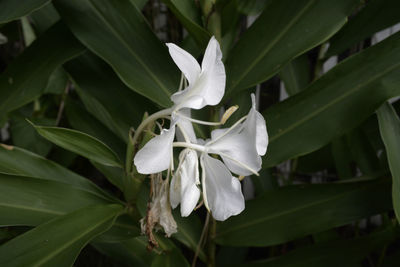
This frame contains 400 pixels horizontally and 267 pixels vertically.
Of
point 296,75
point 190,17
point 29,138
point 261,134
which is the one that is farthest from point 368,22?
point 29,138

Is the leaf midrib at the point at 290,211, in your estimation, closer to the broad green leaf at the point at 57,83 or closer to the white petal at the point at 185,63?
the white petal at the point at 185,63

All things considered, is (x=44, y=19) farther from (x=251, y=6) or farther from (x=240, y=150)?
(x=240, y=150)

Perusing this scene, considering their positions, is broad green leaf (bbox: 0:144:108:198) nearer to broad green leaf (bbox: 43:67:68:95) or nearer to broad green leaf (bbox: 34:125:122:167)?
broad green leaf (bbox: 34:125:122:167)

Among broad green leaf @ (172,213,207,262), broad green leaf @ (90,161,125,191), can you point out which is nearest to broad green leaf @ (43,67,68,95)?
broad green leaf @ (90,161,125,191)

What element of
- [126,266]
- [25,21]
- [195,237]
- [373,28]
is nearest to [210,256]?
[195,237]

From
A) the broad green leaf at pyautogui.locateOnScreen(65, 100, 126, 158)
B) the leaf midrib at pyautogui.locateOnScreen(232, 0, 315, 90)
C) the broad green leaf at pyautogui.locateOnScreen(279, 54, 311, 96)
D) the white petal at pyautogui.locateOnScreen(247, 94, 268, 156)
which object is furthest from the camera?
the broad green leaf at pyautogui.locateOnScreen(279, 54, 311, 96)

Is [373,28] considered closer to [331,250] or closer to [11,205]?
[331,250]

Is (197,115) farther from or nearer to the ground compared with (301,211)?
farther from the ground
